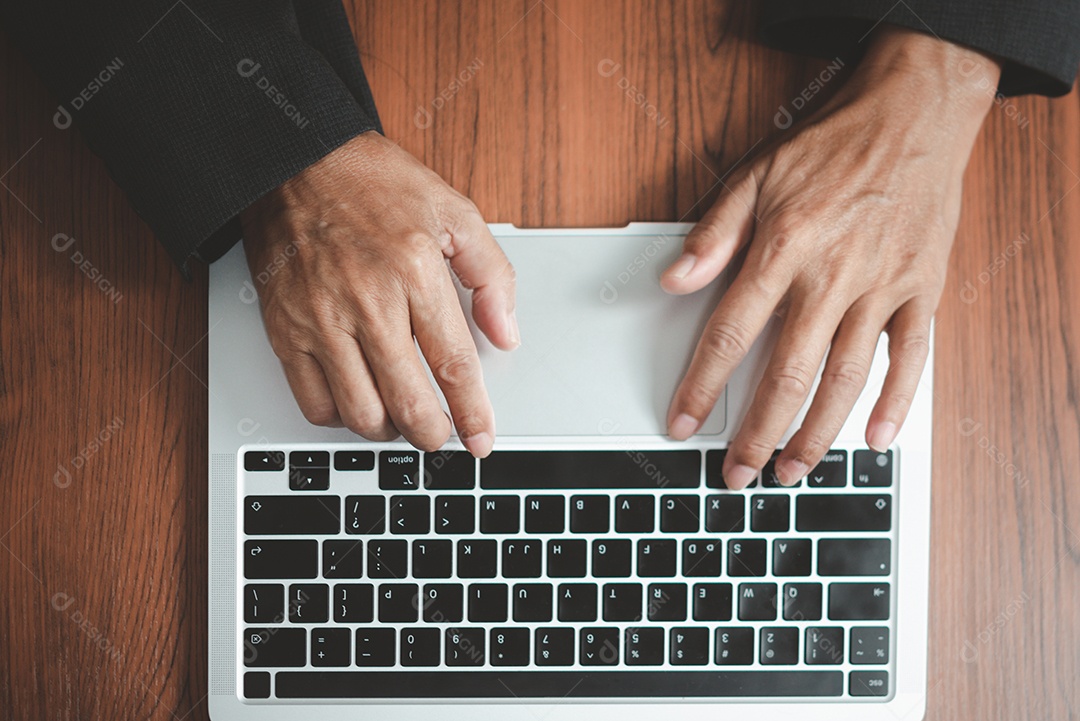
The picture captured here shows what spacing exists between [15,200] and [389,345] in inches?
13.8

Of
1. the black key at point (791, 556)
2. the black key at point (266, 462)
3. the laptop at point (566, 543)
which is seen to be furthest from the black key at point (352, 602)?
the black key at point (791, 556)

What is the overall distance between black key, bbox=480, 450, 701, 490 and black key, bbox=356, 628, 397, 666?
138 mm

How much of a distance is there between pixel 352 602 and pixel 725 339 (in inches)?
13.4

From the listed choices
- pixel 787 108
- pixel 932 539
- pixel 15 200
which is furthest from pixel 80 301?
pixel 932 539

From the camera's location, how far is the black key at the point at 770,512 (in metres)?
0.55

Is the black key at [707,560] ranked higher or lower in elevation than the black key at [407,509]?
lower

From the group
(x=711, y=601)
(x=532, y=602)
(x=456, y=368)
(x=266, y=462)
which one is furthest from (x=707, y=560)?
(x=266, y=462)

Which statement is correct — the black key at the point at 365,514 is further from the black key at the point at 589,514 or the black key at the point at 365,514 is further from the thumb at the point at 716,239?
the thumb at the point at 716,239

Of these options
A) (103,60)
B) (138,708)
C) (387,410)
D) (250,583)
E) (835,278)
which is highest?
(103,60)

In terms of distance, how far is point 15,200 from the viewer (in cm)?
58

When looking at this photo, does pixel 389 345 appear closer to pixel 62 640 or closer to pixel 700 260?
pixel 700 260

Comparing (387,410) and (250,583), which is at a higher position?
(387,410)

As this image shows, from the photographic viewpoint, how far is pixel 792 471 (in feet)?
1.74

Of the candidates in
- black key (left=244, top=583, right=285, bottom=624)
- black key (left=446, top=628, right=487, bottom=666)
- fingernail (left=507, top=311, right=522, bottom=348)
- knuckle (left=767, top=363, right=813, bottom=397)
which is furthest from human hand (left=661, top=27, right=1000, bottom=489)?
black key (left=244, top=583, right=285, bottom=624)
